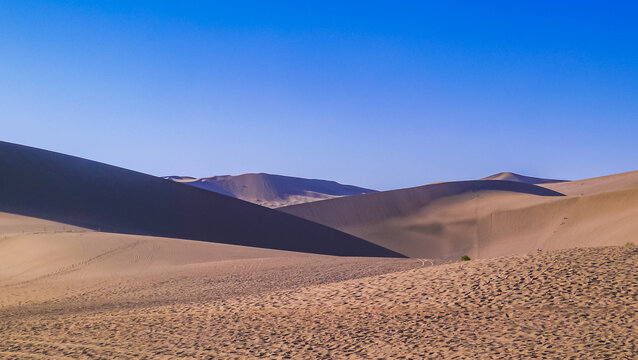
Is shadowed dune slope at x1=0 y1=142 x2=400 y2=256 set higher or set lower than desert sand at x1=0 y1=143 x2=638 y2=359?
higher

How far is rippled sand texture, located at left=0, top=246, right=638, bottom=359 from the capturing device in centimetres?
882

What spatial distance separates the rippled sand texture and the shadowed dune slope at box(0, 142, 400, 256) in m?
24.4

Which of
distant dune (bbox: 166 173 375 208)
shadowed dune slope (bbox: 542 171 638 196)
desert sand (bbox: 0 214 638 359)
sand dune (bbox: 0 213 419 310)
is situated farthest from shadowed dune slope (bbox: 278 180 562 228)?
distant dune (bbox: 166 173 375 208)

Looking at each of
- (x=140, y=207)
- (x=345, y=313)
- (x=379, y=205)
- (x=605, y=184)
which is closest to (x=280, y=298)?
(x=345, y=313)

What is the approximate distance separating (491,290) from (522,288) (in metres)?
0.58

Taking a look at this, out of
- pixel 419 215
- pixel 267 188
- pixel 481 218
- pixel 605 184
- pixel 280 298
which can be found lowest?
pixel 280 298

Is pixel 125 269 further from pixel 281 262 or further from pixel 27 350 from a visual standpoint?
pixel 27 350

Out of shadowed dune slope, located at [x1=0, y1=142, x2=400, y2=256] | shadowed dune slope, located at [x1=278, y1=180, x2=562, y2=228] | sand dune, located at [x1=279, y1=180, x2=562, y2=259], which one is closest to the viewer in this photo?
shadowed dune slope, located at [x1=0, y1=142, x2=400, y2=256]

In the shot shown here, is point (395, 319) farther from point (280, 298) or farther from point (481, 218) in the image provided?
point (481, 218)

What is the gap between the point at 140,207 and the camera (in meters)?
41.5

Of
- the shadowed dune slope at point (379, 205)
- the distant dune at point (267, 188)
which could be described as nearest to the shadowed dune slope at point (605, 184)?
the shadowed dune slope at point (379, 205)

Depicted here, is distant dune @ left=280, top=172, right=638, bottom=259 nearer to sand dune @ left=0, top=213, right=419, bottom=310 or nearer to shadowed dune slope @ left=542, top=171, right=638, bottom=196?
shadowed dune slope @ left=542, top=171, right=638, bottom=196

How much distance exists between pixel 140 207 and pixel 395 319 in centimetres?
3382

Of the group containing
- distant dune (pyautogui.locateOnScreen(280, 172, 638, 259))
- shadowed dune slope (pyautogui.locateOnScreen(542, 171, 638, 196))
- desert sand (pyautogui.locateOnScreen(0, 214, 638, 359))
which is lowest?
desert sand (pyautogui.locateOnScreen(0, 214, 638, 359))
